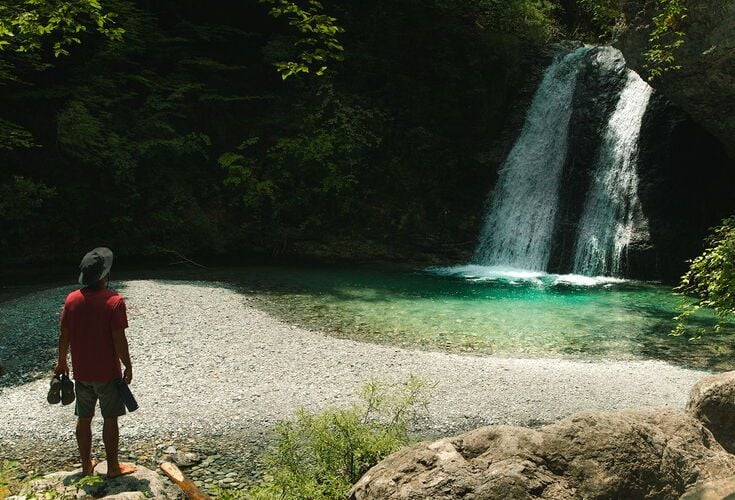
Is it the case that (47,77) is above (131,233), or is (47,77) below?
above

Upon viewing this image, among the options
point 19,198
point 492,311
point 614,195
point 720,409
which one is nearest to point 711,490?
point 720,409

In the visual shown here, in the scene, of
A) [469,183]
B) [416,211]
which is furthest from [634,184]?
[416,211]

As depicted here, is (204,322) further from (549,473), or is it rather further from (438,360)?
(549,473)

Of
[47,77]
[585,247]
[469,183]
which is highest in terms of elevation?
[47,77]

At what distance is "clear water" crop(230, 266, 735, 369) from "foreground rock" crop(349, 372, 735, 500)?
5554 mm

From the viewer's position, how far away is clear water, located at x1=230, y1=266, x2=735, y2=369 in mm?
9234

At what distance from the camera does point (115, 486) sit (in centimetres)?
446

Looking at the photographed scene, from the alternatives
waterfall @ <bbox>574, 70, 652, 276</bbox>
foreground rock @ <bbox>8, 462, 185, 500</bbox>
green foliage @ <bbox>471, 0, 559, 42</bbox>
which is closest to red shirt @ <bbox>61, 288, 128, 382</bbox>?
foreground rock @ <bbox>8, 462, 185, 500</bbox>

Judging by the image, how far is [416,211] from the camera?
1812 cm

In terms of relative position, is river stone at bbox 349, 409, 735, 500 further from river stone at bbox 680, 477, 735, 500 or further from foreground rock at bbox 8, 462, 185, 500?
foreground rock at bbox 8, 462, 185, 500

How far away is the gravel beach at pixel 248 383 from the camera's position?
19.2 feet

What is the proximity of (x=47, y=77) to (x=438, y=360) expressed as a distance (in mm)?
13967

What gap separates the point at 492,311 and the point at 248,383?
18.9 ft

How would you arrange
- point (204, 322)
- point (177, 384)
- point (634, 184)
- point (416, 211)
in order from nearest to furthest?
point (177, 384) → point (204, 322) → point (634, 184) → point (416, 211)
